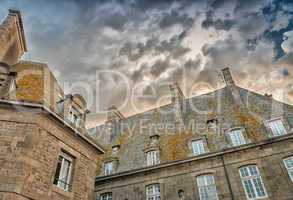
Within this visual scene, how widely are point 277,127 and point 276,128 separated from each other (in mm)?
93

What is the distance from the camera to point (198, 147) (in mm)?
16359

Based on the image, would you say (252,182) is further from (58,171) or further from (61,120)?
(61,120)

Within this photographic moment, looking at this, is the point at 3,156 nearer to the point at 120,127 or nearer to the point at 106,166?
the point at 106,166

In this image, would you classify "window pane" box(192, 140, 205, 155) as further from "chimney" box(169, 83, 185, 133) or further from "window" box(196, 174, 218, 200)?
"chimney" box(169, 83, 185, 133)

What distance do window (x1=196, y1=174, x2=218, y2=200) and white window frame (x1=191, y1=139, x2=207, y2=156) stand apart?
5.26 ft

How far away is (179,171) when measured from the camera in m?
15.8

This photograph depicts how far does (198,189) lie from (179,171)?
1679 millimetres

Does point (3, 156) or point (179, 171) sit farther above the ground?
point (179, 171)

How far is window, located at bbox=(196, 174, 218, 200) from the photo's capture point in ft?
47.0

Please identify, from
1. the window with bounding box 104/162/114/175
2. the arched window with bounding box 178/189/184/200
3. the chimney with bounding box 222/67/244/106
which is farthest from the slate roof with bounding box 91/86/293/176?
the arched window with bounding box 178/189/184/200

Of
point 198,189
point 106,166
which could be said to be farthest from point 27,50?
point 198,189

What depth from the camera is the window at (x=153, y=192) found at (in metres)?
15.6

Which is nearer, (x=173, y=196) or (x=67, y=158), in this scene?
(x=67, y=158)

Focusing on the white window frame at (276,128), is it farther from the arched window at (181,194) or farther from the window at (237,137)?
the arched window at (181,194)
